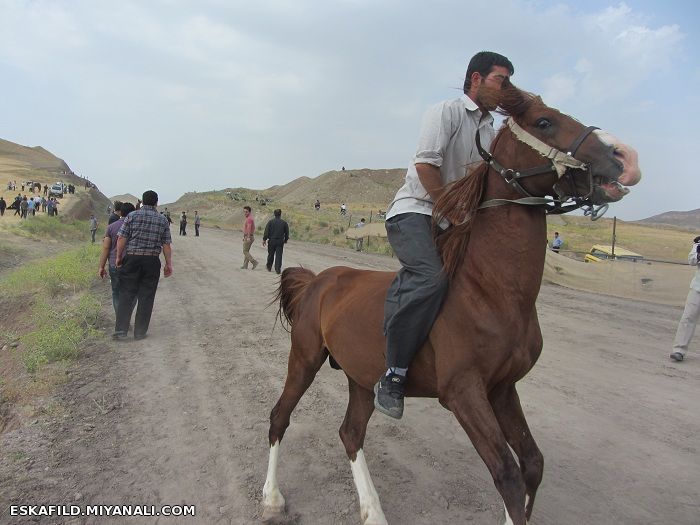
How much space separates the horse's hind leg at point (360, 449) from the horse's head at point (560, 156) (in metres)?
2.01

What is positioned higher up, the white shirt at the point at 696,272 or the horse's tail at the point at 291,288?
the white shirt at the point at 696,272

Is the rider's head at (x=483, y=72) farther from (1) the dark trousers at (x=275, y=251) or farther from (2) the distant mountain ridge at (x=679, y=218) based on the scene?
(2) the distant mountain ridge at (x=679, y=218)

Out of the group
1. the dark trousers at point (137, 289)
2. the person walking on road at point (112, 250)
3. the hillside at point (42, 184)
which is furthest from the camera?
the hillside at point (42, 184)

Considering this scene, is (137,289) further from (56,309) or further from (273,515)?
(273,515)

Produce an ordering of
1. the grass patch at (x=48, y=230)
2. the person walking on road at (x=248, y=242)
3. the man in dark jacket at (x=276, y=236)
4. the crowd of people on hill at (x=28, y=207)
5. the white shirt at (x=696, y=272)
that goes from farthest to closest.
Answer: the crowd of people on hill at (x=28, y=207), the grass patch at (x=48, y=230), the person walking on road at (x=248, y=242), the man in dark jacket at (x=276, y=236), the white shirt at (x=696, y=272)

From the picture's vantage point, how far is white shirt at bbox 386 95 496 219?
3.19 meters

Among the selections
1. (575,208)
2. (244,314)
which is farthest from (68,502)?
(244,314)

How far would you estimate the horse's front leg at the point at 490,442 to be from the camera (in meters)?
2.49

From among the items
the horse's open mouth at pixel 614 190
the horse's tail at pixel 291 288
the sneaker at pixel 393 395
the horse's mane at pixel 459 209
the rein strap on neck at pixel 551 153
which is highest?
the rein strap on neck at pixel 551 153

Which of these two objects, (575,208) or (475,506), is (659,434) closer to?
(475,506)

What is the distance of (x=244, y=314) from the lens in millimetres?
10352

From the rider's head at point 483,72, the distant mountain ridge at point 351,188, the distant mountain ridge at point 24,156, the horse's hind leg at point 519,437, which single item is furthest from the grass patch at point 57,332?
the distant mountain ridge at point 24,156

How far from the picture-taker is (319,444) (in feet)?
15.2

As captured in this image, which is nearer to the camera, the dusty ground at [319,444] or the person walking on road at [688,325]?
the dusty ground at [319,444]
